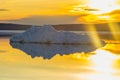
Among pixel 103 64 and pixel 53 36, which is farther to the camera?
pixel 53 36

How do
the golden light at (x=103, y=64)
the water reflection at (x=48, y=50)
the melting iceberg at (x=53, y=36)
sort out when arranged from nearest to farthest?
the golden light at (x=103, y=64), the water reflection at (x=48, y=50), the melting iceberg at (x=53, y=36)

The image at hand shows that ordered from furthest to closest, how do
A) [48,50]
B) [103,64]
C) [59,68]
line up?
[48,50] < [103,64] < [59,68]

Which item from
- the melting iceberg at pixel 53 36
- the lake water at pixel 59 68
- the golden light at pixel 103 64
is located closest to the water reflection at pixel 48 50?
the lake water at pixel 59 68

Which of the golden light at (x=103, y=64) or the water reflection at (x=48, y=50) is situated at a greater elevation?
the water reflection at (x=48, y=50)

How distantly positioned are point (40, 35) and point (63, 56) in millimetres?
6428

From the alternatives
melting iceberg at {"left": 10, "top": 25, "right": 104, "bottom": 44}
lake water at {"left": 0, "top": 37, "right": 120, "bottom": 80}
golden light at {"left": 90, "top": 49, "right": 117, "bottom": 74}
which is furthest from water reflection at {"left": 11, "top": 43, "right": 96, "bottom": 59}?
melting iceberg at {"left": 10, "top": 25, "right": 104, "bottom": 44}

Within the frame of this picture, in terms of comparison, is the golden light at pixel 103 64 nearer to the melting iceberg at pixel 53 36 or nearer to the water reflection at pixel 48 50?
the water reflection at pixel 48 50

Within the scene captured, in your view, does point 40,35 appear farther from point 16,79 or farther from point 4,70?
point 16,79

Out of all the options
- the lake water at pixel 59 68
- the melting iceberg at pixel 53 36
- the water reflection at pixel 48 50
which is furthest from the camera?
the melting iceberg at pixel 53 36

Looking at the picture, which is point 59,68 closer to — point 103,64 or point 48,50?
point 103,64

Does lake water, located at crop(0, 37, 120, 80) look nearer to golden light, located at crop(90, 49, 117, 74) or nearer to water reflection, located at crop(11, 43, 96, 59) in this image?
golden light, located at crop(90, 49, 117, 74)

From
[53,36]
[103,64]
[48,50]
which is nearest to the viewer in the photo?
[103,64]

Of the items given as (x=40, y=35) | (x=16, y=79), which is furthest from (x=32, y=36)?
(x=16, y=79)

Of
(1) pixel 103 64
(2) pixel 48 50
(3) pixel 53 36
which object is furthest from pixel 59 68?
(3) pixel 53 36
